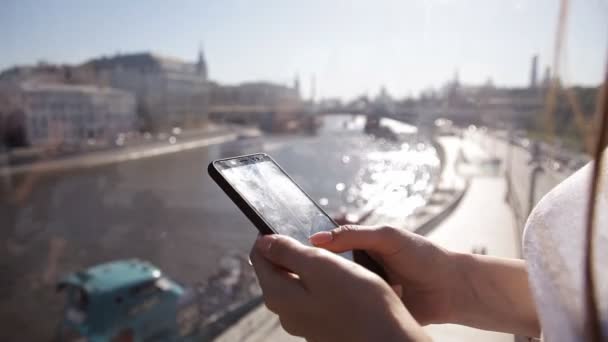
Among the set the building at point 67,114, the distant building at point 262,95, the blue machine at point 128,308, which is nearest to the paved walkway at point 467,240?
the blue machine at point 128,308

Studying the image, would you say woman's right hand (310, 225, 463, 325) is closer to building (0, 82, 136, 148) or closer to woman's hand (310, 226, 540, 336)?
woman's hand (310, 226, 540, 336)

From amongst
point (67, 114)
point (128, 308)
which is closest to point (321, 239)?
point (128, 308)

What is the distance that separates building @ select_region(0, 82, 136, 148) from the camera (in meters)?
12.4

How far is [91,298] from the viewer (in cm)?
399

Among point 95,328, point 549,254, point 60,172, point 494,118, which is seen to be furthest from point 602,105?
point 60,172

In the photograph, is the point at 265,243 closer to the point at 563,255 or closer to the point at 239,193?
the point at 239,193

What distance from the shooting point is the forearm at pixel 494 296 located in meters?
0.47

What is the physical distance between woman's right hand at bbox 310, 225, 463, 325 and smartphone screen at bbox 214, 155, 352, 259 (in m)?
0.04

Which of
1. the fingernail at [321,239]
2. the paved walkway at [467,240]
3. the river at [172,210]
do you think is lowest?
the river at [172,210]

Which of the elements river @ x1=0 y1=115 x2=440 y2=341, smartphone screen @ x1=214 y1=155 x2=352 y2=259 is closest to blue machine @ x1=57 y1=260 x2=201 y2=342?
river @ x1=0 y1=115 x2=440 y2=341

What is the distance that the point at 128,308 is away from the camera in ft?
13.0

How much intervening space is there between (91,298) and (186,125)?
13697 millimetres

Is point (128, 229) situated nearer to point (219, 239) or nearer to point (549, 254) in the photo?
point (219, 239)

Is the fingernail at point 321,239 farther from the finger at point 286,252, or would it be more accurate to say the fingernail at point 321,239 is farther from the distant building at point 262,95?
the distant building at point 262,95
